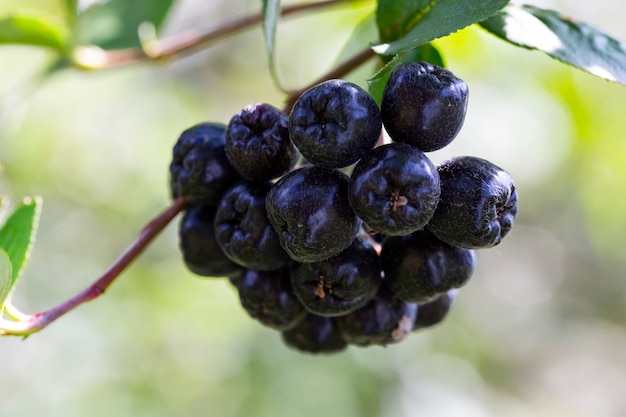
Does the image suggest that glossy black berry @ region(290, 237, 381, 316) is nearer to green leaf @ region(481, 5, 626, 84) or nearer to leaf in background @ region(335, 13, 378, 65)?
green leaf @ region(481, 5, 626, 84)

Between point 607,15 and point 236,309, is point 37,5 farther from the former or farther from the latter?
point 607,15

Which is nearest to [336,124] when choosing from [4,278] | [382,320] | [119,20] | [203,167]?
[203,167]

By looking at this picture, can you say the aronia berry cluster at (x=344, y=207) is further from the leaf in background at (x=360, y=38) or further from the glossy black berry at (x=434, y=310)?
the leaf in background at (x=360, y=38)

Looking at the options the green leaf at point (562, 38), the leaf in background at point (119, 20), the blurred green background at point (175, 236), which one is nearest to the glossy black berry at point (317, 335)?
the green leaf at point (562, 38)

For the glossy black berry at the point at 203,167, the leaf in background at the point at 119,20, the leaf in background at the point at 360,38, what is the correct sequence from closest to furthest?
the glossy black berry at the point at 203,167
the leaf in background at the point at 360,38
the leaf in background at the point at 119,20

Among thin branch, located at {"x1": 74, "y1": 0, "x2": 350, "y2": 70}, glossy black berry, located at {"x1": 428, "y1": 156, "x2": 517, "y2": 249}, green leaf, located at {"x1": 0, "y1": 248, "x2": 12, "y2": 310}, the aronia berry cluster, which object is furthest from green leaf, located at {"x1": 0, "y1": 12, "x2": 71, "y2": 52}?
glossy black berry, located at {"x1": 428, "y1": 156, "x2": 517, "y2": 249}

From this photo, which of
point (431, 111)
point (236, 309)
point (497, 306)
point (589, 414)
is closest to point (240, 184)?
point (431, 111)
